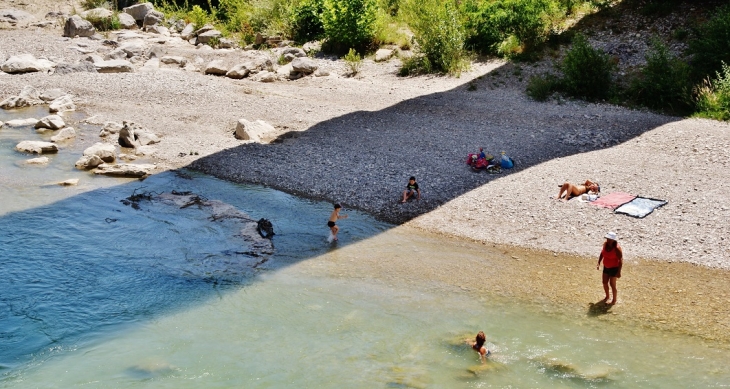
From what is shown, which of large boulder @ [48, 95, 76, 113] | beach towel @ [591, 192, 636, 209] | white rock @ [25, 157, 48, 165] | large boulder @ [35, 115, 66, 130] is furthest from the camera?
large boulder @ [48, 95, 76, 113]

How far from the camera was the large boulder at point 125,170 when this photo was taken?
16.0m

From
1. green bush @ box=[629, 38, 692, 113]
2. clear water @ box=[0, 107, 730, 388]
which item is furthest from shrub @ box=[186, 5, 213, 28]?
green bush @ box=[629, 38, 692, 113]

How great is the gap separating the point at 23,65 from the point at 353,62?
36.8 ft

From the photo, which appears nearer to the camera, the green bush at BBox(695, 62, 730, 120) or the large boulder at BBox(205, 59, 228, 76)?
the green bush at BBox(695, 62, 730, 120)

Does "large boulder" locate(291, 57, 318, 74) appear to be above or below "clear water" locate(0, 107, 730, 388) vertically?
above

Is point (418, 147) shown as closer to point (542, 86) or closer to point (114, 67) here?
point (542, 86)

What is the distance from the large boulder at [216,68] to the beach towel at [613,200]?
14.6 metres

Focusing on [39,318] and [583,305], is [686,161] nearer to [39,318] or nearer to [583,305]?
[583,305]

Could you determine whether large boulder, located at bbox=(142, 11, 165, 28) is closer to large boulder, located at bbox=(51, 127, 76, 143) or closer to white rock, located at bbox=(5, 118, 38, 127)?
white rock, located at bbox=(5, 118, 38, 127)

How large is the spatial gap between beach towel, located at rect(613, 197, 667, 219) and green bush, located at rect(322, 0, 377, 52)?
540 inches

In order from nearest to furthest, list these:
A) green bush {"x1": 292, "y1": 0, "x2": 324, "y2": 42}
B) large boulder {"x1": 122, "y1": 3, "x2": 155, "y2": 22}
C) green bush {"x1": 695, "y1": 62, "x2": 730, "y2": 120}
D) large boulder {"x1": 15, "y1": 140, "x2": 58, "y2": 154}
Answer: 1. green bush {"x1": 695, "y1": 62, "x2": 730, "y2": 120}
2. large boulder {"x1": 15, "y1": 140, "x2": 58, "y2": 154}
3. green bush {"x1": 292, "y1": 0, "x2": 324, "y2": 42}
4. large boulder {"x1": 122, "y1": 3, "x2": 155, "y2": 22}

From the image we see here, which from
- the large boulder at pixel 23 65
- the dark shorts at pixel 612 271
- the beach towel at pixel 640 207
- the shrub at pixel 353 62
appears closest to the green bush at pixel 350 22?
the shrub at pixel 353 62

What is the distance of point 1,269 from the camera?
12.1 metres

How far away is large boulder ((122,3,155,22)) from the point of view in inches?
1248
